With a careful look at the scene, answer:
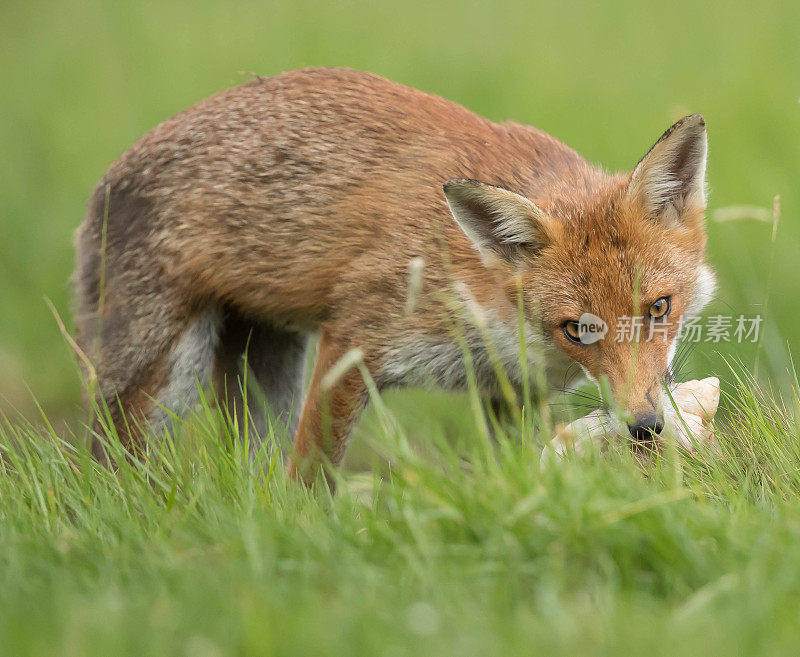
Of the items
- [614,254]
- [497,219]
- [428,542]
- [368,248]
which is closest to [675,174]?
[614,254]

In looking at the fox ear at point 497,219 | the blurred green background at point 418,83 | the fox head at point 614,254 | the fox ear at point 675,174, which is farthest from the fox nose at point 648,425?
the blurred green background at point 418,83

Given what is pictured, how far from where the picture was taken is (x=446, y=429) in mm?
7434

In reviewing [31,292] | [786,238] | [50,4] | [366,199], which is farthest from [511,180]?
[50,4]

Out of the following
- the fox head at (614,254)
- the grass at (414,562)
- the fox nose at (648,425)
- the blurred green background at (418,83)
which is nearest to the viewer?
the grass at (414,562)

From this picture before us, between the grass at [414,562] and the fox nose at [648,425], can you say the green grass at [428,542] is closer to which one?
the grass at [414,562]

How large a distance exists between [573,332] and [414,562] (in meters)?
1.79

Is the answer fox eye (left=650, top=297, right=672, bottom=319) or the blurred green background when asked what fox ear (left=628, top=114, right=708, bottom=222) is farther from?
the blurred green background

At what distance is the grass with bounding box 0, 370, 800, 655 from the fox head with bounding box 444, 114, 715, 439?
0.63 m

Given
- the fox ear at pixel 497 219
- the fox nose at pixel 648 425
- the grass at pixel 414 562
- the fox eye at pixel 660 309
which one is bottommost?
the fox nose at pixel 648 425

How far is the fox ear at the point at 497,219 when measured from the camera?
13.9 feet

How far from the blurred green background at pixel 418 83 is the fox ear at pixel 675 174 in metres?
2.02

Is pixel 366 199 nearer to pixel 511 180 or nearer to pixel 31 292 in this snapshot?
pixel 511 180

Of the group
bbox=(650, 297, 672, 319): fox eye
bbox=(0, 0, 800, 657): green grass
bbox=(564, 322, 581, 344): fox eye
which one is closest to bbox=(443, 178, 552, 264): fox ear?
bbox=(564, 322, 581, 344): fox eye

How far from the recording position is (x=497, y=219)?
14.5 ft
